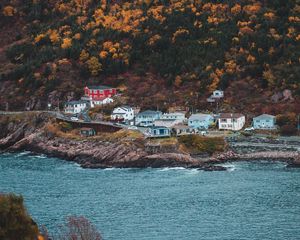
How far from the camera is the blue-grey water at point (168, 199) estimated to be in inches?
2884

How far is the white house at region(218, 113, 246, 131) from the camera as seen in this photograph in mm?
116556

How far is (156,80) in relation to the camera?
13812 centimetres

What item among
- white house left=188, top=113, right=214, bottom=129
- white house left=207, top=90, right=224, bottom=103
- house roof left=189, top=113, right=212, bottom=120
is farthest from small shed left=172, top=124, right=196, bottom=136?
white house left=207, top=90, right=224, bottom=103

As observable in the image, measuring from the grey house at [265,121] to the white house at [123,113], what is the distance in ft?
66.8

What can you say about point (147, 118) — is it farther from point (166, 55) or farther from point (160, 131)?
point (166, 55)

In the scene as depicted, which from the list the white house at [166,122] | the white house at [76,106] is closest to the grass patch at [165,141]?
the white house at [166,122]

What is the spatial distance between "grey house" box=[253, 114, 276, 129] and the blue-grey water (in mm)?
13997

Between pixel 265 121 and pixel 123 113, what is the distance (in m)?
22.9

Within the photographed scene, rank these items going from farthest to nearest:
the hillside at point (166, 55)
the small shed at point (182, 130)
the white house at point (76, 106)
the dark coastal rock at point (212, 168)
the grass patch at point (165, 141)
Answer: the white house at point (76, 106) → the hillside at point (166, 55) → the small shed at point (182, 130) → the grass patch at point (165, 141) → the dark coastal rock at point (212, 168)

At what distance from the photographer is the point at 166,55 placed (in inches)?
5556

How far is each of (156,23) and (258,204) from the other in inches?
2956

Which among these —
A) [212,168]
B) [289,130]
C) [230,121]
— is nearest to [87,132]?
[230,121]

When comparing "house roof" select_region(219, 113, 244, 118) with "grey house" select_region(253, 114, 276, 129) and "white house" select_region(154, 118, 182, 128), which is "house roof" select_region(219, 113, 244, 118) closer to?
"grey house" select_region(253, 114, 276, 129)

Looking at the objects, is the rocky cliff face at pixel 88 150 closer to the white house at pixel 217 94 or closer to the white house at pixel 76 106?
the white house at pixel 76 106
